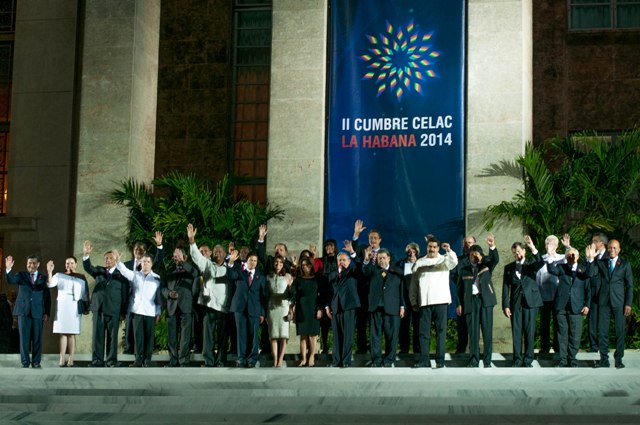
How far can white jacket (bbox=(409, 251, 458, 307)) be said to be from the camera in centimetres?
1655

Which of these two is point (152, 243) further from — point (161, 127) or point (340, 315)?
point (161, 127)

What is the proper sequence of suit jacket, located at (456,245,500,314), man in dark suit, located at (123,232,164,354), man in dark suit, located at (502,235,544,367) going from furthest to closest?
1. man in dark suit, located at (123,232,164,354)
2. suit jacket, located at (456,245,500,314)
3. man in dark suit, located at (502,235,544,367)

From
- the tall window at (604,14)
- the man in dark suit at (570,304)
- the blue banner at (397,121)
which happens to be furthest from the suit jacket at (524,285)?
the tall window at (604,14)

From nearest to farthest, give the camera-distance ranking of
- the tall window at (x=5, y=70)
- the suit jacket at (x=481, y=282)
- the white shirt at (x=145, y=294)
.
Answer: the suit jacket at (x=481, y=282)
the white shirt at (x=145, y=294)
the tall window at (x=5, y=70)

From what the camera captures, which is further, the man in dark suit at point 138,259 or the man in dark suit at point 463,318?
the man in dark suit at point 138,259

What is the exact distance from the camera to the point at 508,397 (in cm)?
1396

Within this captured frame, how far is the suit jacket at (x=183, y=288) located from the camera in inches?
695

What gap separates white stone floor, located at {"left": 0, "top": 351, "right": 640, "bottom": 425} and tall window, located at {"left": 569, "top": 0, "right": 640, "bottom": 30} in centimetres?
1243

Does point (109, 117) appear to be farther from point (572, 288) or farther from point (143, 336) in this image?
point (572, 288)

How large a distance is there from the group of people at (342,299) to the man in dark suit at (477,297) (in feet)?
0.06

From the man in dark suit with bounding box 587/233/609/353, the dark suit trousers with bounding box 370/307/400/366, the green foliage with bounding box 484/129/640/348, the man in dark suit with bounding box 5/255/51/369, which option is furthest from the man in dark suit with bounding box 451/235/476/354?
the man in dark suit with bounding box 5/255/51/369

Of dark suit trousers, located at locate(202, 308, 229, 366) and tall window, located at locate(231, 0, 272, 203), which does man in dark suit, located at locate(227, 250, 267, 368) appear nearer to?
dark suit trousers, located at locate(202, 308, 229, 366)

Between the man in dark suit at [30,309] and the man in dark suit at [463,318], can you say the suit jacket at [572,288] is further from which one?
the man in dark suit at [30,309]

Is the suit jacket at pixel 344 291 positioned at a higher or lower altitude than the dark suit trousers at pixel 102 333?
higher
